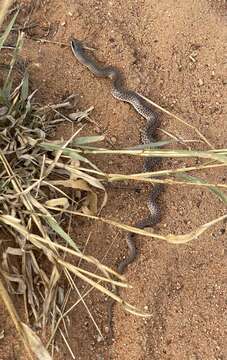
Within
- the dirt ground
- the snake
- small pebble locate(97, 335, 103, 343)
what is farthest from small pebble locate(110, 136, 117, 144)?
small pebble locate(97, 335, 103, 343)

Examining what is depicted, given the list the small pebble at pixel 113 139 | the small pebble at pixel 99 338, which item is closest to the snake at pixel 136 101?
the small pebble at pixel 113 139

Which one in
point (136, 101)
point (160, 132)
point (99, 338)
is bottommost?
point (99, 338)

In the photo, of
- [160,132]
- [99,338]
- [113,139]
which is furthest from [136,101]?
[99,338]

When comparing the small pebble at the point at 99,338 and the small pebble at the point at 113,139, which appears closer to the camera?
the small pebble at the point at 99,338

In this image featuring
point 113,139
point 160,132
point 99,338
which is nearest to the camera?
point 99,338

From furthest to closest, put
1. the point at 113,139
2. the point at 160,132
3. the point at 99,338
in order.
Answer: the point at 160,132
the point at 113,139
the point at 99,338

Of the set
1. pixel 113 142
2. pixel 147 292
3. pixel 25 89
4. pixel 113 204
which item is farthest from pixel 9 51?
pixel 147 292

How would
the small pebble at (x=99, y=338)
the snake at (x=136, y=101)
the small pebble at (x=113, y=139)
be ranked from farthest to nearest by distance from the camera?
1. the small pebble at (x=113, y=139)
2. the snake at (x=136, y=101)
3. the small pebble at (x=99, y=338)

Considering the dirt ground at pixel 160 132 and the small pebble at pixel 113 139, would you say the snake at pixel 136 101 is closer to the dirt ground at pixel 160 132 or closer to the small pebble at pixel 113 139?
the dirt ground at pixel 160 132

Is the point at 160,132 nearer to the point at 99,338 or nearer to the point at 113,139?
the point at 113,139

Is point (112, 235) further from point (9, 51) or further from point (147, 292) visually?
point (9, 51)
